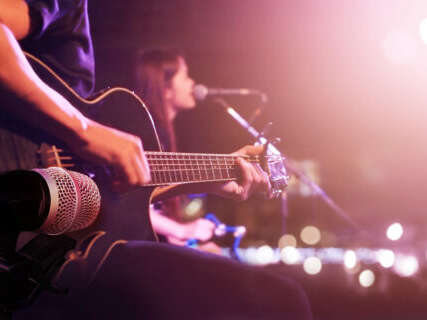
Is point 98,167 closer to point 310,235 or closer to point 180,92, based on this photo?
point 180,92

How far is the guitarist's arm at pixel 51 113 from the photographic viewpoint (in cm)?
99

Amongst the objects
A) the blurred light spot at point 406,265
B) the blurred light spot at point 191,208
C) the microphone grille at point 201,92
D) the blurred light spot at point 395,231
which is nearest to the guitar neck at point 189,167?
the microphone grille at point 201,92

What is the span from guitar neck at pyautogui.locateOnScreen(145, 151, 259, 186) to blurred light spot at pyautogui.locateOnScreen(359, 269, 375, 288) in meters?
2.63

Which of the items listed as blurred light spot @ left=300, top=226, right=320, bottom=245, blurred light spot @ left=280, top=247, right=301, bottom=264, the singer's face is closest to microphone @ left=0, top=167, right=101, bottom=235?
the singer's face

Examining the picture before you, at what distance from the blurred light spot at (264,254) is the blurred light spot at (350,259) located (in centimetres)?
90

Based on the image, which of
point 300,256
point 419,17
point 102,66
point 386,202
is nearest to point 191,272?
point 102,66

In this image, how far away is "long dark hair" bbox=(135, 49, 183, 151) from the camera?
7.63 feet

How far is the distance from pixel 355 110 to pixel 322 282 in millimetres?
3614

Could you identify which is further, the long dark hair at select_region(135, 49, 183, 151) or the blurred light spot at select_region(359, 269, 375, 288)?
the blurred light spot at select_region(359, 269, 375, 288)

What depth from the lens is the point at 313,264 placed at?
4.88 m

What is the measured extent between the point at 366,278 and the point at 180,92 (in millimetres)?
2630

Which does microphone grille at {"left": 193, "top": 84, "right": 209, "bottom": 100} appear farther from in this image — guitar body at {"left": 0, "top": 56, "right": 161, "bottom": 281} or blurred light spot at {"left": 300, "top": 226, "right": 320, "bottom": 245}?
blurred light spot at {"left": 300, "top": 226, "right": 320, "bottom": 245}

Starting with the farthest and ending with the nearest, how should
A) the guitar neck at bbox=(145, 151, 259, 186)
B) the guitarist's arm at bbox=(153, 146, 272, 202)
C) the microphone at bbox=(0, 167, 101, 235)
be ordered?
the guitarist's arm at bbox=(153, 146, 272, 202) → the guitar neck at bbox=(145, 151, 259, 186) → the microphone at bbox=(0, 167, 101, 235)

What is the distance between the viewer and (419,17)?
4148mm
